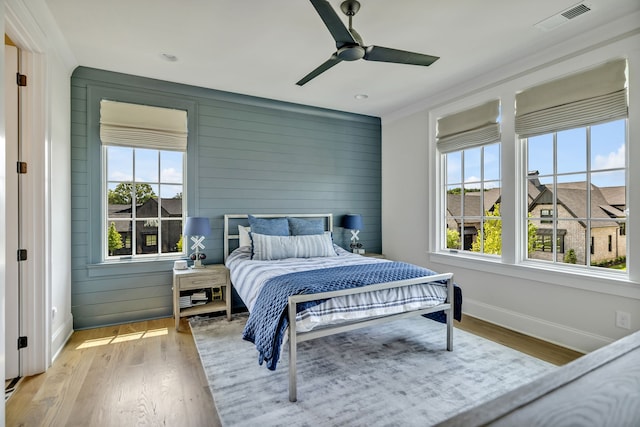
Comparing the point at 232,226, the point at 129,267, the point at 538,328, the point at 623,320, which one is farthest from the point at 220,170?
the point at 623,320

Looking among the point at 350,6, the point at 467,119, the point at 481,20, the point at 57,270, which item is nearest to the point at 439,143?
the point at 467,119

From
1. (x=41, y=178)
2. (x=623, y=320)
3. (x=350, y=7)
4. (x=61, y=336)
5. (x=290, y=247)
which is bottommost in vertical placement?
(x=61, y=336)

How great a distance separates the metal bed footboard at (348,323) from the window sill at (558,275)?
0.96 meters

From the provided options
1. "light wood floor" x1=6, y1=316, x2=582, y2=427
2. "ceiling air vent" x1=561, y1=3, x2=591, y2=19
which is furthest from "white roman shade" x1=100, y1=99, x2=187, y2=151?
"ceiling air vent" x1=561, y1=3, x2=591, y2=19

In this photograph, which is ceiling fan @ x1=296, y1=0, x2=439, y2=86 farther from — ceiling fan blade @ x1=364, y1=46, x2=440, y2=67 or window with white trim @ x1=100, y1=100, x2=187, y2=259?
window with white trim @ x1=100, y1=100, x2=187, y2=259

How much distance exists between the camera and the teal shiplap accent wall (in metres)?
3.44

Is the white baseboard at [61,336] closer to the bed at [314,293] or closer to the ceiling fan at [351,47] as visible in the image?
the bed at [314,293]

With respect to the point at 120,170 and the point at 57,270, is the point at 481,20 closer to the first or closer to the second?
the point at 120,170

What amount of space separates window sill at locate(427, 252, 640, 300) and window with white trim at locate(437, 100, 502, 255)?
0.20 meters

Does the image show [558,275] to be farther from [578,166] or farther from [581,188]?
[578,166]

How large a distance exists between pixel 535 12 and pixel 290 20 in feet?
5.99

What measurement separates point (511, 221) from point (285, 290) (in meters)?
2.52

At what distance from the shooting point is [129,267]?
362cm

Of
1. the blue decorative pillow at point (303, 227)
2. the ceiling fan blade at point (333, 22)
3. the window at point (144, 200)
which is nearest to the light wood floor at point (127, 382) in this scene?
the window at point (144, 200)
